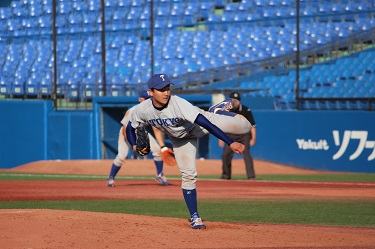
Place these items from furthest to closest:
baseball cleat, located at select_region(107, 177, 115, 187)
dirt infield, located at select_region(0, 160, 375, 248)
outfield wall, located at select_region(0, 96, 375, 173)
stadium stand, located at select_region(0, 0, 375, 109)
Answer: stadium stand, located at select_region(0, 0, 375, 109)
outfield wall, located at select_region(0, 96, 375, 173)
baseball cleat, located at select_region(107, 177, 115, 187)
dirt infield, located at select_region(0, 160, 375, 248)

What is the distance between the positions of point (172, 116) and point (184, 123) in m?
0.21

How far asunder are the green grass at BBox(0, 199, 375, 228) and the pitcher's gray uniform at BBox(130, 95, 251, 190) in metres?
1.52

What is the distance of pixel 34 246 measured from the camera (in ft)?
25.0

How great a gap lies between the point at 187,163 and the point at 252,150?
49.1ft

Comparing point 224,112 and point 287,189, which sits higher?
point 224,112

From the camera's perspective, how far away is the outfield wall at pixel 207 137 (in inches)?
847

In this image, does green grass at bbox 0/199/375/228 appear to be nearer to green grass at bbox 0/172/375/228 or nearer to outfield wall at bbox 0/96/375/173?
green grass at bbox 0/172/375/228

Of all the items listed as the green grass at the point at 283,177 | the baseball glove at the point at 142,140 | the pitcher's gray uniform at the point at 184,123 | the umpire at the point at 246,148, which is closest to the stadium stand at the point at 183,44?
the green grass at the point at 283,177

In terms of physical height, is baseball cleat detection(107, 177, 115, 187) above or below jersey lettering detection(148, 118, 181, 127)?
below

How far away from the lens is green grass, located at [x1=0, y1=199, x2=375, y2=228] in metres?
10.5

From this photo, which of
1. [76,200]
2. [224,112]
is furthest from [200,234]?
[76,200]

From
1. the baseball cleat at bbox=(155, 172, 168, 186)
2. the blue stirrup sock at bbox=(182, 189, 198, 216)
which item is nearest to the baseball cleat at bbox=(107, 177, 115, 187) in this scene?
the baseball cleat at bbox=(155, 172, 168, 186)

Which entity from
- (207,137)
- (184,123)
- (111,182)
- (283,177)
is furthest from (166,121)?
(207,137)

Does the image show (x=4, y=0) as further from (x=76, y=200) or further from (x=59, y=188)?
(x=76, y=200)
